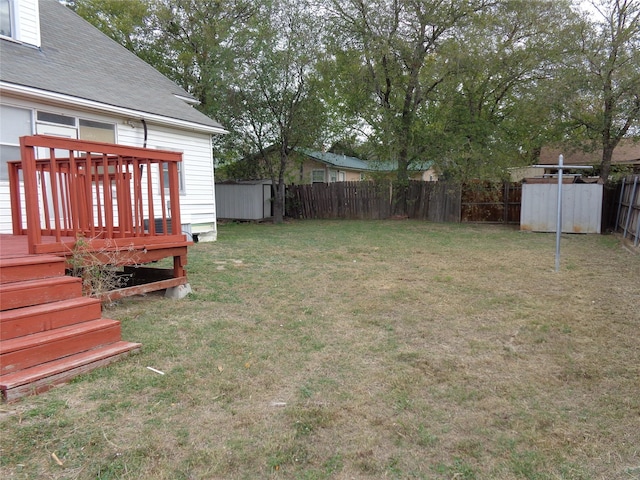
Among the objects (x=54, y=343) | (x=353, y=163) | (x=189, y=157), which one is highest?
(x=353, y=163)

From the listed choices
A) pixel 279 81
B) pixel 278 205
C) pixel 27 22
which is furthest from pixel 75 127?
pixel 278 205

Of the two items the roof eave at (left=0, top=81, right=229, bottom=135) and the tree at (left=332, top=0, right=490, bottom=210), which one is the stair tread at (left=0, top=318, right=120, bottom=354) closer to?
the roof eave at (left=0, top=81, right=229, bottom=135)

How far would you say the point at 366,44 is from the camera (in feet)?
51.2

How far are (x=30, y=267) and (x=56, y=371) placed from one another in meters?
0.95

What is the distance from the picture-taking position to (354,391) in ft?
9.27

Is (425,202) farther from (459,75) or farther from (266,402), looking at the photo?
(266,402)

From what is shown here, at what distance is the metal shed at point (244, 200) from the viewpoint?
18.0 m

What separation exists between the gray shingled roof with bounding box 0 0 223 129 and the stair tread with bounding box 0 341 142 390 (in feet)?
17.6

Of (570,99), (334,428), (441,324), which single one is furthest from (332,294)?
(570,99)

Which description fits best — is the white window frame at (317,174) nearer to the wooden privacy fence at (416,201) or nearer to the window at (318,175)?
the window at (318,175)

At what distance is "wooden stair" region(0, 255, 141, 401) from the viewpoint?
2.65m

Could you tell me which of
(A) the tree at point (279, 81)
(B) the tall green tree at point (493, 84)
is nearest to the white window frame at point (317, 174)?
(A) the tree at point (279, 81)

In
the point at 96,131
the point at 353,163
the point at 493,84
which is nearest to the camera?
the point at 96,131

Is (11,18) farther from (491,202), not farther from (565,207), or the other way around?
(491,202)
